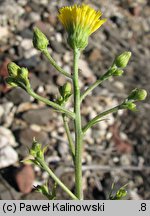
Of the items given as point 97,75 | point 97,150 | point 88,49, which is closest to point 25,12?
point 88,49

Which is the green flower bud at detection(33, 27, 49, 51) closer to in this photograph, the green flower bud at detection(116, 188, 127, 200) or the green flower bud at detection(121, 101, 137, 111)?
the green flower bud at detection(121, 101, 137, 111)

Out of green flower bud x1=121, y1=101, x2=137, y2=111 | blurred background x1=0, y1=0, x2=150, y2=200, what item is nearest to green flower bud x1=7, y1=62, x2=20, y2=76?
green flower bud x1=121, y1=101, x2=137, y2=111

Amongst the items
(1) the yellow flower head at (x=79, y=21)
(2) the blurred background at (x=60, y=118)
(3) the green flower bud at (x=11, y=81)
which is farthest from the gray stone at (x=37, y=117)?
(1) the yellow flower head at (x=79, y=21)

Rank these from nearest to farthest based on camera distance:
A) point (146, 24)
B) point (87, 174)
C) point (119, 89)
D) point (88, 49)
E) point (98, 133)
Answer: point (87, 174) → point (98, 133) → point (119, 89) → point (88, 49) → point (146, 24)

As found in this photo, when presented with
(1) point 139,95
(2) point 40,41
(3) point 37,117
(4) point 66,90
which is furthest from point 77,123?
(3) point 37,117

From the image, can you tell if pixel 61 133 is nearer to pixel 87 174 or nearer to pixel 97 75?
pixel 87 174

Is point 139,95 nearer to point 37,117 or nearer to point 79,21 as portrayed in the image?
point 79,21
